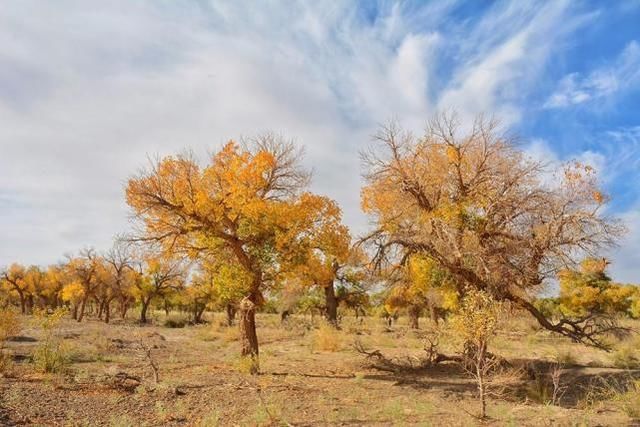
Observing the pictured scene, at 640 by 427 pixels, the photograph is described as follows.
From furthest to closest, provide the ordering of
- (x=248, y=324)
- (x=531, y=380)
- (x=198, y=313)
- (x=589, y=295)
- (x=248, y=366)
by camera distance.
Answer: (x=198, y=313), (x=589, y=295), (x=248, y=324), (x=531, y=380), (x=248, y=366)

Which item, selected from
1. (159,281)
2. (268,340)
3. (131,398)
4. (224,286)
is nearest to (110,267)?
(159,281)

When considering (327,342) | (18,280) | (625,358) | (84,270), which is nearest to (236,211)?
(327,342)

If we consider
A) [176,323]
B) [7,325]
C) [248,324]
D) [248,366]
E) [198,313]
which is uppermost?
[248,324]

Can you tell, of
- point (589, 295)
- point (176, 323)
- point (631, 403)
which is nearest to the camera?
point (631, 403)

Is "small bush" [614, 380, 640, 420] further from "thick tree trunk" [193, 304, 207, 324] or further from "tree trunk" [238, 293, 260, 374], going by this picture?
"thick tree trunk" [193, 304, 207, 324]

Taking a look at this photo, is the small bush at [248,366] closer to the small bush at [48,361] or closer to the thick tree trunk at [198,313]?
the small bush at [48,361]

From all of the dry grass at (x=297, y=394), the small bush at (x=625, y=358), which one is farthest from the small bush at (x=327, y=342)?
the small bush at (x=625, y=358)

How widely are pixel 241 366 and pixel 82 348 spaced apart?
971cm

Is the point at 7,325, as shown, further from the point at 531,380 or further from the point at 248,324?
the point at 531,380

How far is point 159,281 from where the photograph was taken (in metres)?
54.1

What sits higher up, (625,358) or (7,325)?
(7,325)

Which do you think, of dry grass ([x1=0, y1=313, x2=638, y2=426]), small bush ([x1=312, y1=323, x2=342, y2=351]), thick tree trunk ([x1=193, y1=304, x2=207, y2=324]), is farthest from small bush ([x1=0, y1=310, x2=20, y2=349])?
thick tree trunk ([x1=193, y1=304, x2=207, y2=324])

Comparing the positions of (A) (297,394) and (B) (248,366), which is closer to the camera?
(A) (297,394)

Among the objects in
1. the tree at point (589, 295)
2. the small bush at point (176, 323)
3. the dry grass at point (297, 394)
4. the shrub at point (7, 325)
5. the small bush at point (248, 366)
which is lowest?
the small bush at point (176, 323)
